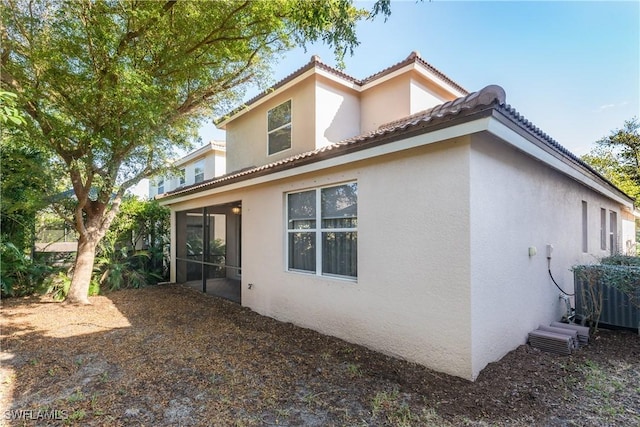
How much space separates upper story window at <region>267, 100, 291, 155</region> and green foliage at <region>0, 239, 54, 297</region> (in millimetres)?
8532

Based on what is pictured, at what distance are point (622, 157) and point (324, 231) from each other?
94.0ft

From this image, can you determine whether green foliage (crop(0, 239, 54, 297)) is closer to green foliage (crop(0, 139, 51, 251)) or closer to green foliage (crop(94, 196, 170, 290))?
green foliage (crop(0, 139, 51, 251))

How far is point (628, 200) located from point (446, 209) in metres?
12.4

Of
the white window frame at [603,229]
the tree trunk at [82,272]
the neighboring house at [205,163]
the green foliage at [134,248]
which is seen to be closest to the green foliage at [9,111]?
the tree trunk at [82,272]

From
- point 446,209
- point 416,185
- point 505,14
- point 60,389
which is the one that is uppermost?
point 505,14

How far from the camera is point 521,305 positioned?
17.4ft

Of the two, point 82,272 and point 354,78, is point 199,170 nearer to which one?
point 82,272

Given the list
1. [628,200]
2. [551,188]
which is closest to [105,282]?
[551,188]

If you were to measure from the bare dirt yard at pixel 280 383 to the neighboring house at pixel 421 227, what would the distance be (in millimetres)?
508

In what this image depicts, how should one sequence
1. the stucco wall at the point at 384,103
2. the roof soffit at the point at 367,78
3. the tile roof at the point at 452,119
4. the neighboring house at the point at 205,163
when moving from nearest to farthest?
the tile roof at the point at 452,119 < the roof soffit at the point at 367,78 < the stucco wall at the point at 384,103 < the neighboring house at the point at 205,163

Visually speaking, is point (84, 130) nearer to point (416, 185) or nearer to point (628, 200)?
point (416, 185)

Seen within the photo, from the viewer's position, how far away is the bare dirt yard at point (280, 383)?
355 cm

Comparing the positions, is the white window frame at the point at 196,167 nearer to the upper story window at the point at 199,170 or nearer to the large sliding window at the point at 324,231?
the upper story window at the point at 199,170

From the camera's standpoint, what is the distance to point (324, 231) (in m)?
6.34
